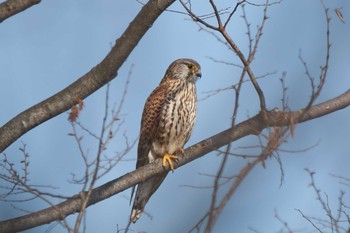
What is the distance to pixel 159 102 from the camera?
5.80 metres

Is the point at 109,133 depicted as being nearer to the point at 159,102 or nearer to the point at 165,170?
the point at 165,170

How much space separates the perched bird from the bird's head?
5.8 inches

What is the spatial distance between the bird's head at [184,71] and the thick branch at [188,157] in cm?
113

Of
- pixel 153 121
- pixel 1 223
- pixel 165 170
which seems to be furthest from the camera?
pixel 153 121

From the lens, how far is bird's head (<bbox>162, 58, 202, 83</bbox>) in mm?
6121

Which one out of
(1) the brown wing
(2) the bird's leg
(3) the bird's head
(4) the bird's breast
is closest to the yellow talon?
(2) the bird's leg

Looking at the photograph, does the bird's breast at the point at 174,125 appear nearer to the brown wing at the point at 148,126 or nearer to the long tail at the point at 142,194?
the brown wing at the point at 148,126

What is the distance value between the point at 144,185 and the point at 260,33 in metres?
2.20

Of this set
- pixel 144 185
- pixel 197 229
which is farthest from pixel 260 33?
pixel 144 185

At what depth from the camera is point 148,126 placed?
19.0 feet

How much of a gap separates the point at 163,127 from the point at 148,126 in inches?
4.9

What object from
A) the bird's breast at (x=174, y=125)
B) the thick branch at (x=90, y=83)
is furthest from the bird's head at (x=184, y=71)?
the thick branch at (x=90, y=83)

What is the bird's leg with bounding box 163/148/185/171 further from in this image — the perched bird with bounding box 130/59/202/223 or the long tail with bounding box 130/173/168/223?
the long tail with bounding box 130/173/168/223

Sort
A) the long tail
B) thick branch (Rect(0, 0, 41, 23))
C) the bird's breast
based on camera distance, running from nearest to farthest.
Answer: thick branch (Rect(0, 0, 41, 23))
the bird's breast
the long tail
